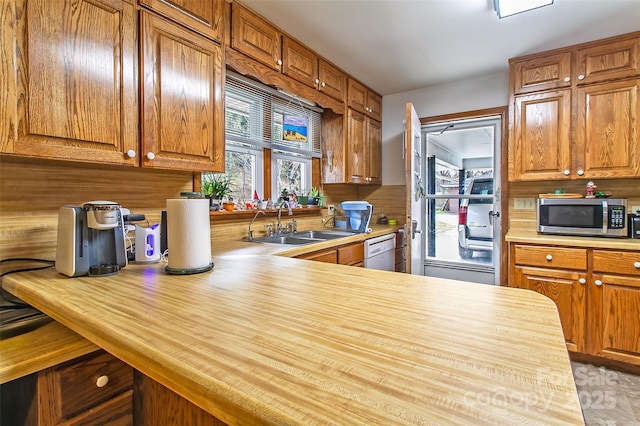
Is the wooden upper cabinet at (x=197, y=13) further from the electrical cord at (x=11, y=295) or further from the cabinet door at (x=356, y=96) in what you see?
the cabinet door at (x=356, y=96)

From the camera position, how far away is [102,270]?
1.15 meters

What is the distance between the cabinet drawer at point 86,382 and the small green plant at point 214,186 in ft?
4.04

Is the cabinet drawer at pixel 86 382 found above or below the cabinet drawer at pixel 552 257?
below

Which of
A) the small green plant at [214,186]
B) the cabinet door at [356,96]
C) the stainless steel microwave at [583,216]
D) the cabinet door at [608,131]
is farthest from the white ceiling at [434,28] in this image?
the stainless steel microwave at [583,216]

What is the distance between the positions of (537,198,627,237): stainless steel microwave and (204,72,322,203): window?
2.11 meters

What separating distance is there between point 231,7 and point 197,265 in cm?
162

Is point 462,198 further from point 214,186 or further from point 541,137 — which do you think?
point 214,186

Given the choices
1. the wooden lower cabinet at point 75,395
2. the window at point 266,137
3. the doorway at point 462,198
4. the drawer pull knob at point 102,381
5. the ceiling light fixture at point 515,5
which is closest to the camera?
the wooden lower cabinet at point 75,395

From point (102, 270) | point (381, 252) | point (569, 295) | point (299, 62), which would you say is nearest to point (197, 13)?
point (299, 62)

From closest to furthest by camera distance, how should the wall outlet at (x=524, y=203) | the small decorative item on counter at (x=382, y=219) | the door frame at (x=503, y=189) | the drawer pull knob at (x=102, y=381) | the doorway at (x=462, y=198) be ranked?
the drawer pull knob at (x=102, y=381), the wall outlet at (x=524, y=203), the door frame at (x=503, y=189), the doorway at (x=462, y=198), the small decorative item on counter at (x=382, y=219)

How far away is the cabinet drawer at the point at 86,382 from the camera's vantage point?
959 mm

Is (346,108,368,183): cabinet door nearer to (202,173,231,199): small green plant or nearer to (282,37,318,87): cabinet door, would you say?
(282,37,318,87): cabinet door

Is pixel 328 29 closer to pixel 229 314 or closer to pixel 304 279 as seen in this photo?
pixel 304 279

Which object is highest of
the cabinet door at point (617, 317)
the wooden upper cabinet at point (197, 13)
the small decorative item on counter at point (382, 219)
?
the wooden upper cabinet at point (197, 13)
